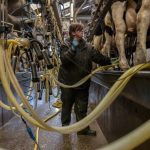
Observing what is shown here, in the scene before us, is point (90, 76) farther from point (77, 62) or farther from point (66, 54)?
point (77, 62)

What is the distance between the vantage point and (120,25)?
2.97 metres

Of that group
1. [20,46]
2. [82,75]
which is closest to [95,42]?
[82,75]

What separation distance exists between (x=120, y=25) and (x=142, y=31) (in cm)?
49

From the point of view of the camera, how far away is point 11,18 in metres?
3.71

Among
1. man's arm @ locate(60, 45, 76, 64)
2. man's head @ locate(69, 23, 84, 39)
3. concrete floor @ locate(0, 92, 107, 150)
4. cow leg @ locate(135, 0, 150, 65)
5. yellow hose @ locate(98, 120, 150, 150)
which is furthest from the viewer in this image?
man's head @ locate(69, 23, 84, 39)

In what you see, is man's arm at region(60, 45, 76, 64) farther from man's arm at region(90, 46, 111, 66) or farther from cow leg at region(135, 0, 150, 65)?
cow leg at region(135, 0, 150, 65)

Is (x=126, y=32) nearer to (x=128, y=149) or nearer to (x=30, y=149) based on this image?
(x=30, y=149)

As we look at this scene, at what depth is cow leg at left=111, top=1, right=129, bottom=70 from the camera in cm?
288

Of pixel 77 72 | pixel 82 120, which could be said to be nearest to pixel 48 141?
pixel 77 72

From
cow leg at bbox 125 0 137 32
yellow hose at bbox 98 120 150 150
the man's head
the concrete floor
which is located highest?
cow leg at bbox 125 0 137 32

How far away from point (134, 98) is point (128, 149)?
5.25ft

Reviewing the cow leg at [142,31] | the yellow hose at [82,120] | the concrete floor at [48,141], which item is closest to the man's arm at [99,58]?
the concrete floor at [48,141]

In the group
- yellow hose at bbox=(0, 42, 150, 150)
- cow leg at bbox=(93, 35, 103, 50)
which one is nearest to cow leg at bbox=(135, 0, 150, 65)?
yellow hose at bbox=(0, 42, 150, 150)

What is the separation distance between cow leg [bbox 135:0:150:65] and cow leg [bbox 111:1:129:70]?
376mm
